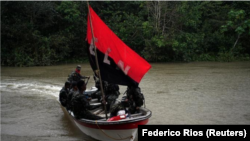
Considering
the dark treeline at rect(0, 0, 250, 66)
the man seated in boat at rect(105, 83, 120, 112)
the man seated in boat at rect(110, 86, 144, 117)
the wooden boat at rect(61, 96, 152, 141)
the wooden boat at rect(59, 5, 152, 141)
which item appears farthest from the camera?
the dark treeline at rect(0, 0, 250, 66)

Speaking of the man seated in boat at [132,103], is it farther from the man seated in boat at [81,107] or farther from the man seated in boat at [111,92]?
the man seated in boat at [111,92]

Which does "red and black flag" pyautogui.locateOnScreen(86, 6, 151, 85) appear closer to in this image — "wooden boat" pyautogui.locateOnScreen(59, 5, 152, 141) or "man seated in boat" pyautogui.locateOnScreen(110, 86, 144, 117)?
"wooden boat" pyautogui.locateOnScreen(59, 5, 152, 141)

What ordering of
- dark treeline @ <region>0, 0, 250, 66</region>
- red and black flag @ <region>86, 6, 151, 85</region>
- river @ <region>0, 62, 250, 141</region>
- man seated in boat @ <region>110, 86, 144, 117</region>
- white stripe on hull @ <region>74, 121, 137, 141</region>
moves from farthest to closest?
dark treeline @ <region>0, 0, 250, 66</region> < river @ <region>0, 62, 250, 141</region> < man seated in boat @ <region>110, 86, 144, 117</region> < red and black flag @ <region>86, 6, 151, 85</region> < white stripe on hull @ <region>74, 121, 137, 141</region>

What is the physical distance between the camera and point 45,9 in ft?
93.9

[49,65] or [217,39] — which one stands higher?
[217,39]

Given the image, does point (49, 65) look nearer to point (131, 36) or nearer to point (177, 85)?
point (131, 36)

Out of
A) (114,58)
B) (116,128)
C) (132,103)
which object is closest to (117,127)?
(116,128)

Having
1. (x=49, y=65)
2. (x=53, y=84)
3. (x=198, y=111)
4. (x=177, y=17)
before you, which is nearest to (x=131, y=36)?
(x=177, y=17)

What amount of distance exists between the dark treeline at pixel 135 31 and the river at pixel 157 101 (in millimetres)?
6574

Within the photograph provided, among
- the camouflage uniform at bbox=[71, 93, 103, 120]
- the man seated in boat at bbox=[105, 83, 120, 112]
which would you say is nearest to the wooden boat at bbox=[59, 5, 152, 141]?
the camouflage uniform at bbox=[71, 93, 103, 120]

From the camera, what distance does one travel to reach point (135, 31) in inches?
1196

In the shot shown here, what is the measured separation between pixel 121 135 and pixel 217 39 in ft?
86.2

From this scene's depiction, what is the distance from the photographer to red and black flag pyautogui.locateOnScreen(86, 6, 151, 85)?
26.8 feet

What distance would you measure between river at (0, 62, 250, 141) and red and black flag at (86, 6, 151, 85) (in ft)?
6.85
